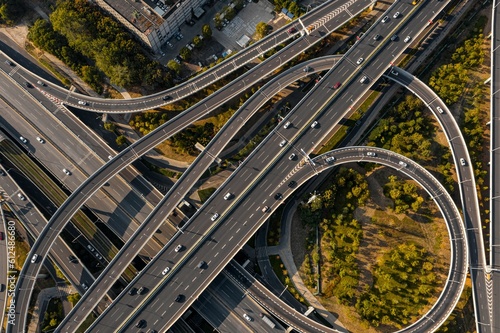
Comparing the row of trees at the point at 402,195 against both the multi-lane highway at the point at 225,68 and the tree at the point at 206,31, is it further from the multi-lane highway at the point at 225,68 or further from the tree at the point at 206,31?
the tree at the point at 206,31

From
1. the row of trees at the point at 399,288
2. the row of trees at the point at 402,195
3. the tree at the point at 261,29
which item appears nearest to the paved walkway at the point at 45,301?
the row of trees at the point at 399,288

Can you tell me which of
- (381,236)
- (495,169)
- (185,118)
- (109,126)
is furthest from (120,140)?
(495,169)

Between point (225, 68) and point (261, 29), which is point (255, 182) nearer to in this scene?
point (225, 68)

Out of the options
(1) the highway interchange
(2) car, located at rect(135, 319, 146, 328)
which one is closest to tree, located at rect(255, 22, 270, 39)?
(1) the highway interchange

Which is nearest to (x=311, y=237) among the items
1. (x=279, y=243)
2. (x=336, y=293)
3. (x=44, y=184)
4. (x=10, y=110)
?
Answer: (x=279, y=243)

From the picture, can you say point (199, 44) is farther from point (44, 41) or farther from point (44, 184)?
point (44, 184)

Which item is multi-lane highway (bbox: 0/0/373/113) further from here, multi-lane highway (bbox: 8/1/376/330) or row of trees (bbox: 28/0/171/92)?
row of trees (bbox: 28/0/171/92)
